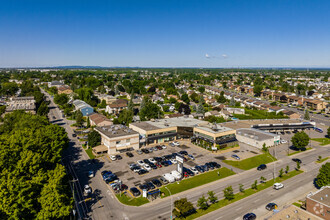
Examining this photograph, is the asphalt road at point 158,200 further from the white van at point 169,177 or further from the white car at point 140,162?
the white car at point 140,162

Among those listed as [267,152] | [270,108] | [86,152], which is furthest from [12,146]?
[270,108]

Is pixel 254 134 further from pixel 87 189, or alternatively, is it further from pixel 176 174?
pixel 87 189

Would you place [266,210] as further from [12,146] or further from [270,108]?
[270,108]

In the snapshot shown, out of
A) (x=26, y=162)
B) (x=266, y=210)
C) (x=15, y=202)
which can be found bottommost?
(x=266, y=210)

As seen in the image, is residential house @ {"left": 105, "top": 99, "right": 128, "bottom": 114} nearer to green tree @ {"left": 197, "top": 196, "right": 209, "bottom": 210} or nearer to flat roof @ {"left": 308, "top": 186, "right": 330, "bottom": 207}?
green tree @ {"left": 197, "top": 196, "right": 209, "bottom": 210}

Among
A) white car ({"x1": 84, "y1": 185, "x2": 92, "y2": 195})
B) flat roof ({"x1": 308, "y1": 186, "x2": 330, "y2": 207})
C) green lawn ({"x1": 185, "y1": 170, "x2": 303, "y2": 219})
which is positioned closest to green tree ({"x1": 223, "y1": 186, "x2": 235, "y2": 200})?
green lawn ({"x1": 185, "y1": 170, "x2": 303, "y2": 219})

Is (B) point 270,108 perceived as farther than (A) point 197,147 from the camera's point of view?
Yes
